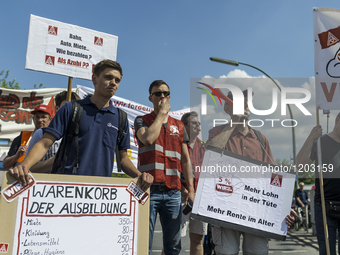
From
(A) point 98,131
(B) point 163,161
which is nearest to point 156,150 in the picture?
(B) point 163,161

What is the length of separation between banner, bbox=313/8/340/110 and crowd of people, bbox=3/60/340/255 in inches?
12.6

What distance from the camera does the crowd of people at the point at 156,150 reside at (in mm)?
2320

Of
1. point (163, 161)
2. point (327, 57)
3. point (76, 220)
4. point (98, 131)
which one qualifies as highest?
point (327, 57)

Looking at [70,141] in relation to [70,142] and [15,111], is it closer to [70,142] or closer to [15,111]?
[70,142]

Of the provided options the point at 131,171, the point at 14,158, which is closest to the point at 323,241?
the point at 131,171

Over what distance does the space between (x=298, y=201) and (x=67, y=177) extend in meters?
12.0

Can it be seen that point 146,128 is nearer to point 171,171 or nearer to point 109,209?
point 171,171

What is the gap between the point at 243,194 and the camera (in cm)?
290

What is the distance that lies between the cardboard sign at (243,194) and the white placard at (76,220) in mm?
777

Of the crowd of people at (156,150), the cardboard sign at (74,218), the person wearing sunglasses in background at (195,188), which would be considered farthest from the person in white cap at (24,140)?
the person wearing sunglasses in background at (195,188)

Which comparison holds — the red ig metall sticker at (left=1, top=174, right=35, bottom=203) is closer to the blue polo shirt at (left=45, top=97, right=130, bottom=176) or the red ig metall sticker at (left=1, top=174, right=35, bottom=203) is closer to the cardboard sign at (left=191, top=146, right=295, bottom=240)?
the blue polo shirt at (left=45, top=97, right=130, bottom=176)

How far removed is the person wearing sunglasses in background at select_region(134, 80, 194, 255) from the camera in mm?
2830

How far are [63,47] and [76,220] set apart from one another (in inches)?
121

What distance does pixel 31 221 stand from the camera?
6.41 feet
